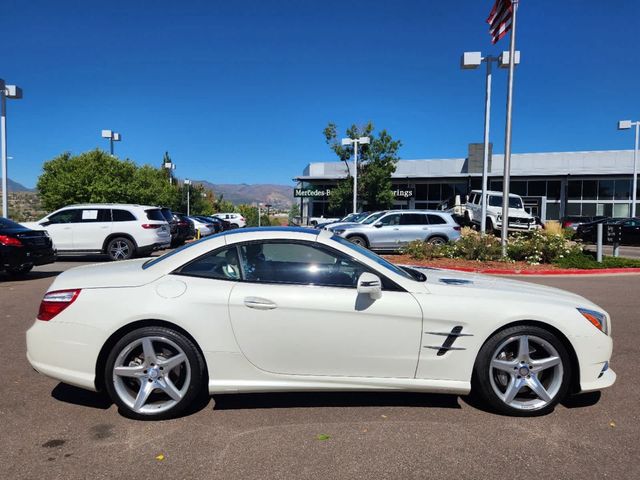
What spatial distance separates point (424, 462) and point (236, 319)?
1584 mm

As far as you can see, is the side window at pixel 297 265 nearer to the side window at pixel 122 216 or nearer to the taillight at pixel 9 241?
the taillight at pixel 9 241

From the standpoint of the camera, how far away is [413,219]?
685 inches

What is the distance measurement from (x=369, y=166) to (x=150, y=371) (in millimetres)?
34285

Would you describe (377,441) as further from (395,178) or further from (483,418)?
(395,178)

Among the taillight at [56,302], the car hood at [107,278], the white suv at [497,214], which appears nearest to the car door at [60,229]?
the car hood at [107,278]

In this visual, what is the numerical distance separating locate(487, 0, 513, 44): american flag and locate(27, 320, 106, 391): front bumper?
15.5 m

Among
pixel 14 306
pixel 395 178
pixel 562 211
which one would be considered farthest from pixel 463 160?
pixel 14 306

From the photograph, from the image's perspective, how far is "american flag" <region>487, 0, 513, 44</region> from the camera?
1492 cm

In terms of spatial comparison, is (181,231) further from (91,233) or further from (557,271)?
(557,271)

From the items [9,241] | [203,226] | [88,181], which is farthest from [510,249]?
[88,181]

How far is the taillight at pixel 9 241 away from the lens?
9.84m

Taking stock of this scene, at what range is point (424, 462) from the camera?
9.75ft

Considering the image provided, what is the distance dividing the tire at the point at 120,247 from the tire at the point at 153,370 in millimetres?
11318

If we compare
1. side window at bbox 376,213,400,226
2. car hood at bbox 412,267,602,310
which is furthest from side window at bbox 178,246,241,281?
side window at bbox 376,213,400,226
